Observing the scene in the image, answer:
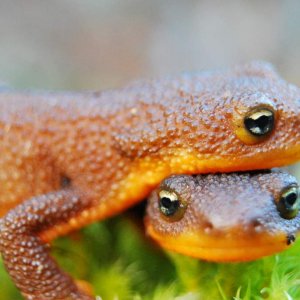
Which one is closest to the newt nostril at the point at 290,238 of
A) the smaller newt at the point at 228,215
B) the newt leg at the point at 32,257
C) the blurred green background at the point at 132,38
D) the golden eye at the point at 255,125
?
the smaller newt at the point at 228,215

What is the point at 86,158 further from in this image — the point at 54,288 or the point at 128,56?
the point at 128,56

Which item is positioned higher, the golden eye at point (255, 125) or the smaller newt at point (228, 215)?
the golden eye at point (255, 125)

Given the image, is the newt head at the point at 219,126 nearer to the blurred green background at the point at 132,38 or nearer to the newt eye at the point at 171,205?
the newt eye at the point at 171,205

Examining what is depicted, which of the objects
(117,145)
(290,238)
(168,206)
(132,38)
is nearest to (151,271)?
(168,206)

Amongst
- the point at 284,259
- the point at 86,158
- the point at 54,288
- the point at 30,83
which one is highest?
the point at 30,83

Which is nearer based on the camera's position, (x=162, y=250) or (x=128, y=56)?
(x=162, y=250)

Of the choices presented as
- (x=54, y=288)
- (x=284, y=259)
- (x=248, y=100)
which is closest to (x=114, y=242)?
(x=54, y=288)
